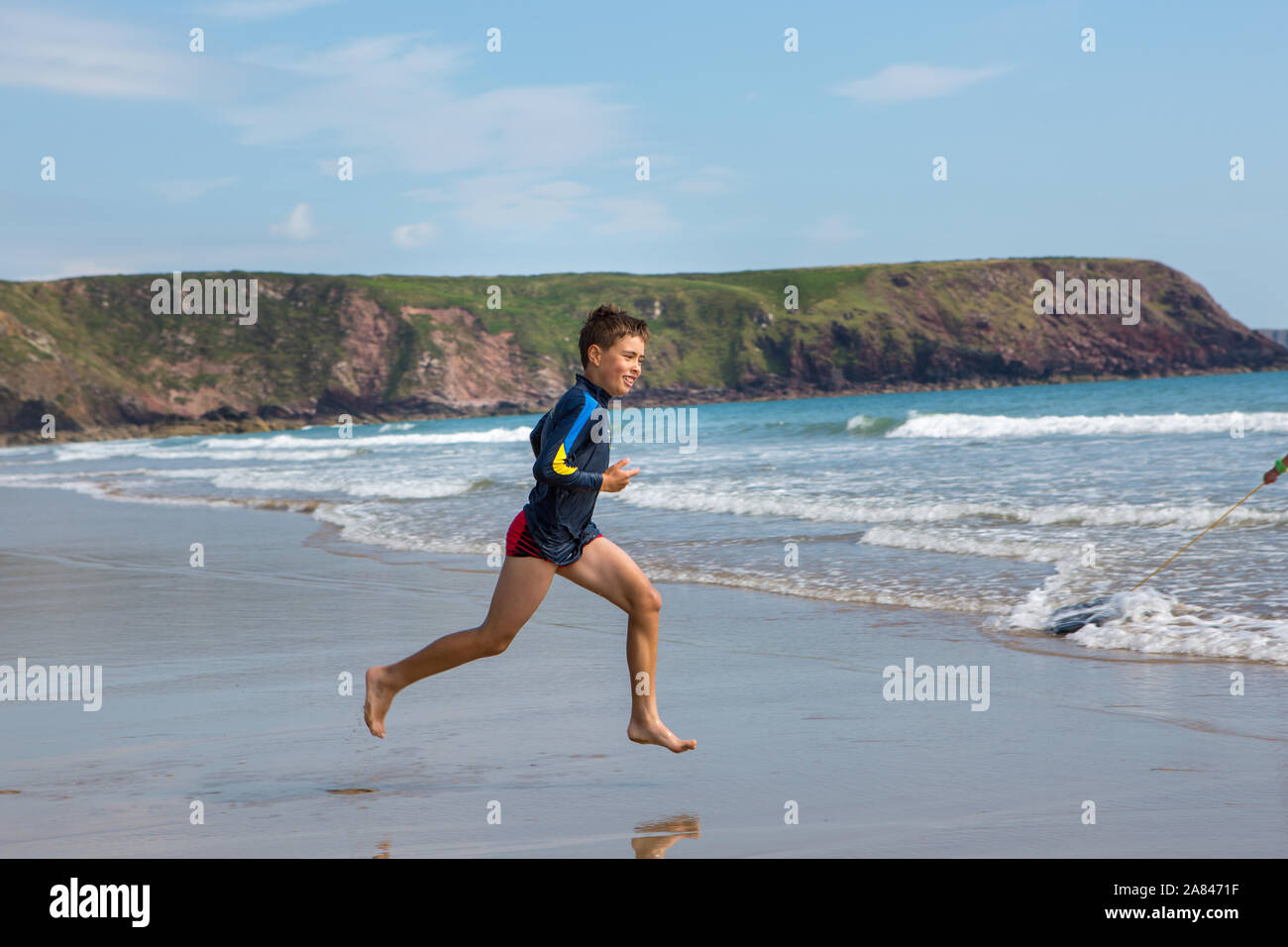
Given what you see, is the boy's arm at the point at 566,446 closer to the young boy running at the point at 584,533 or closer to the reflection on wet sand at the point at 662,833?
the young boy running at the point at 584,533

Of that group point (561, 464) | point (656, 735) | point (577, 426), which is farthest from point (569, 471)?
point (656, 735)

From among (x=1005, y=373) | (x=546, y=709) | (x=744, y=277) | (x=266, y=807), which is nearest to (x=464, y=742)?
(x=546, y=709)

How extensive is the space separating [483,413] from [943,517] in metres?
110

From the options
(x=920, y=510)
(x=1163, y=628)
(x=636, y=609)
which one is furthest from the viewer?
(x=920, y=510)

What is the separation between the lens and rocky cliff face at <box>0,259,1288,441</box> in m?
113

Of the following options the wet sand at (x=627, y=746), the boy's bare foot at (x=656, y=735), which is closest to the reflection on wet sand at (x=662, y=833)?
the wet sand at (x=627, y=746)

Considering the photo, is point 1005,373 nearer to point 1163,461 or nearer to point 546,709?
point 1163,461

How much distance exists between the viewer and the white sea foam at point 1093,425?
28.4 meters

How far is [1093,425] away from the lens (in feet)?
102

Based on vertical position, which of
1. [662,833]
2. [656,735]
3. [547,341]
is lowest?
[662,833]

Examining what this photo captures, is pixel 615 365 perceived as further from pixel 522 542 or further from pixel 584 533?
pixel 522 542

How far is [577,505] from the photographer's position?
4320mm

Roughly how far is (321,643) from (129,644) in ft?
3.92

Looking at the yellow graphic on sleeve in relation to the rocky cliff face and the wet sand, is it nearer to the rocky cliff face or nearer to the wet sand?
the wet sand
